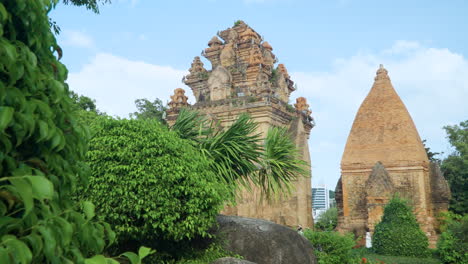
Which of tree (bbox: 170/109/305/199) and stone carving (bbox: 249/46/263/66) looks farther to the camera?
stone carving (bbox: 249/46/263/66)

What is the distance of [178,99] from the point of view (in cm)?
2806

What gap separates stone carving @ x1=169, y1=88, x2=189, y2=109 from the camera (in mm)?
27969

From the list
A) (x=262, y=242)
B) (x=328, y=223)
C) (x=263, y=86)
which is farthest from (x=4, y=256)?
(x=328, y=223)

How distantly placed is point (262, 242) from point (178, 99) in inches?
754

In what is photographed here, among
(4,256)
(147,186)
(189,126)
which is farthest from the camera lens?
(189,126)

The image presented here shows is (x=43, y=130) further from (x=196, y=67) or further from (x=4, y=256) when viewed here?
(x=196, y=67)

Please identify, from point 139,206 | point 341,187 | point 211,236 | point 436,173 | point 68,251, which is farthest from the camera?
point 341,187

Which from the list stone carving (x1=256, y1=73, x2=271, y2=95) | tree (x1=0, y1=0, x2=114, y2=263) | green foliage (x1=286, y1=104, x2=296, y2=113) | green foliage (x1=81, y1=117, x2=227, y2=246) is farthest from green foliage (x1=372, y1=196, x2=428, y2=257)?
tree (x1=0, y1=0, x2=114, y2=263)

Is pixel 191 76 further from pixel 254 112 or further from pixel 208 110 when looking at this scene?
pixel 254 112

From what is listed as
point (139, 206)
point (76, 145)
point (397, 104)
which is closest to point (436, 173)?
point (397, 104)

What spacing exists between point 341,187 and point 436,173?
4314mm

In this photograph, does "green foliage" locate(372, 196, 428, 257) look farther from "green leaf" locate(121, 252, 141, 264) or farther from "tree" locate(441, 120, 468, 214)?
"green leaf" locate(121, 252, 141, 264)

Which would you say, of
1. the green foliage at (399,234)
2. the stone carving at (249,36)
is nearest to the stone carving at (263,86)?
the stone carving at (249,36)

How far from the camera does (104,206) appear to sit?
8.27 m
